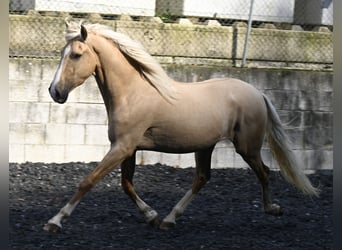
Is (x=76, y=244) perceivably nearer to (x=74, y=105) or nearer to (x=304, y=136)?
(x=74, y=105)

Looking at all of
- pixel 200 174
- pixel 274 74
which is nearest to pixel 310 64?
pixel 274 74

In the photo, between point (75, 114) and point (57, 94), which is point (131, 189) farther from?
point (75, 114)

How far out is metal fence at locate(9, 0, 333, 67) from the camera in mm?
8180

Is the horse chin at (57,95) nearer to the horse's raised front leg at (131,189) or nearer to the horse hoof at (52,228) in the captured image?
the horse's raised front leg at (131,189)

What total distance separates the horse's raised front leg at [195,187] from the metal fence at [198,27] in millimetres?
3089

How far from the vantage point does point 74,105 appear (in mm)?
7910

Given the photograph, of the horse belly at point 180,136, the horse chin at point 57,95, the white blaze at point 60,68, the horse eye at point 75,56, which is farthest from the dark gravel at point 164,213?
the horse eye at point 75,56

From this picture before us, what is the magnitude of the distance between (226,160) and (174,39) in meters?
1.73

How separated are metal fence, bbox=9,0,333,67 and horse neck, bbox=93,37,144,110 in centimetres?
319

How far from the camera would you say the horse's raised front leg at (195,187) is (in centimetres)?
541

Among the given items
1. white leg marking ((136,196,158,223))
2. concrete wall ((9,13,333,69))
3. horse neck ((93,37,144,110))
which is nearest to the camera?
horse neck ((93,37,144,110))

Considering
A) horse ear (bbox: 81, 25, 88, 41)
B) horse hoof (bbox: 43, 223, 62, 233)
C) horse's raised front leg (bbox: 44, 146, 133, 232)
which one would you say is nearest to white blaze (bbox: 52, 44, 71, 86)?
horse ear (bbox: 81, 25, 88, 41)

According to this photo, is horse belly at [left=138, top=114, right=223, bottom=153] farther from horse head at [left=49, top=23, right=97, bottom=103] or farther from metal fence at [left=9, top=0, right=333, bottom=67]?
metal fence at [left=9, top=0, right=333, bottom=67]

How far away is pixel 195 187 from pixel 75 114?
2.76 metres
